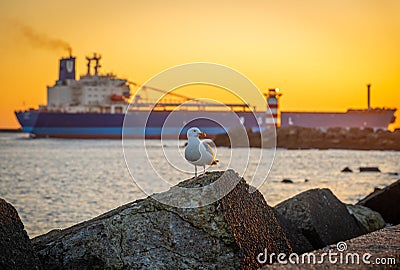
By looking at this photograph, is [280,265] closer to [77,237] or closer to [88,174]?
[77,237]

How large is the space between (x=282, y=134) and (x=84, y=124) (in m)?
25.0

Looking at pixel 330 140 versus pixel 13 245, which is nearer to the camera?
pixel 13 245

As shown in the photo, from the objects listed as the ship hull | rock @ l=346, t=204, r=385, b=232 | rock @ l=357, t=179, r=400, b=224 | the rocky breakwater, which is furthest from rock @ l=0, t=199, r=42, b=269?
the ship hull

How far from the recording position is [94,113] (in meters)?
77.9

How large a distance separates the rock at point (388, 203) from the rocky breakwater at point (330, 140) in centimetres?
4973

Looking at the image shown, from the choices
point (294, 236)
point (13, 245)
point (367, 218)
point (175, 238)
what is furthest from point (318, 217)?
point (13, 245)

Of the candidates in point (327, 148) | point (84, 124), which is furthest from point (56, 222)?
point (84, 124)

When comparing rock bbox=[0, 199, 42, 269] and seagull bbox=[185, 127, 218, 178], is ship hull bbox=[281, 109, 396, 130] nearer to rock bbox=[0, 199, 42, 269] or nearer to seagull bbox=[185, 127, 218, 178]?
seagull bbox=[185, 127, 218, 178]

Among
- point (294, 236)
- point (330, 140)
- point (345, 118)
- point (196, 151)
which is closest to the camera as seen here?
point (196, 151)

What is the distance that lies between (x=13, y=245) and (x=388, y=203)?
18.6ft

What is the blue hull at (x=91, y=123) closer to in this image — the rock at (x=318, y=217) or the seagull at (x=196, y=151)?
the rock at (x=318, y=217)

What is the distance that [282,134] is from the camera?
6606cm

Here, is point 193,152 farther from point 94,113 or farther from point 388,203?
point 94,113

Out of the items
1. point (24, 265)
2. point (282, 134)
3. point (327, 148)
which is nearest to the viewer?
point (24, 265)
